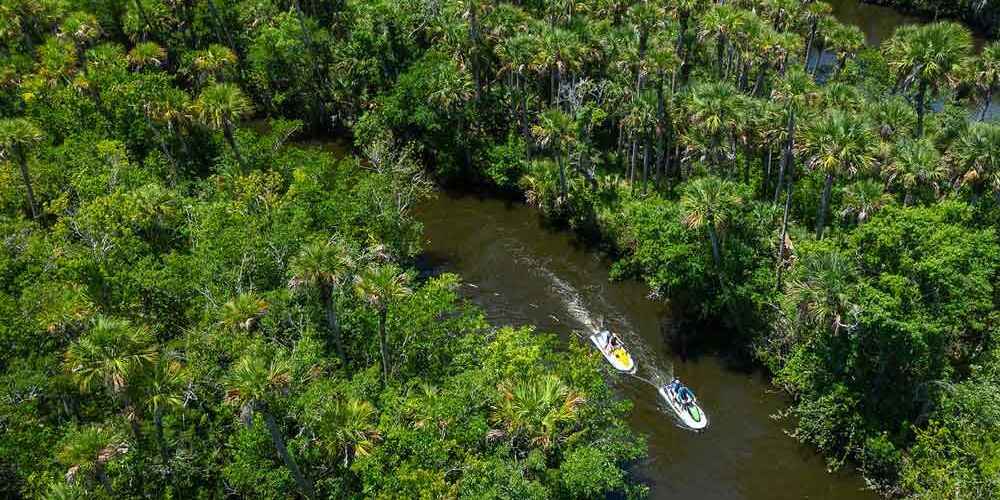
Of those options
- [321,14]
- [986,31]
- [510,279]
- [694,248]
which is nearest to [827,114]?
[694,248]

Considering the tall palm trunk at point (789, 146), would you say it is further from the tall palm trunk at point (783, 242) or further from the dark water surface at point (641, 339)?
the dark water surface at point (641, 339)

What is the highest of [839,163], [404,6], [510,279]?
[404,6]

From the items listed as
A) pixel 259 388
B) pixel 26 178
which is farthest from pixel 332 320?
pixel 26 178

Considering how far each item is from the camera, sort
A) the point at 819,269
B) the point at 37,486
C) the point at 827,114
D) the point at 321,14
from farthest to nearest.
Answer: the point at 321,14 < the point at 827,114 < the point at 819,269 < the point at 37,486

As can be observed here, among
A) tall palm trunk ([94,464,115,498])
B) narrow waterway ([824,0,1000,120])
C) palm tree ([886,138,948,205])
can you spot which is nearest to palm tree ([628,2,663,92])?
palm tree ([886,138,948,205])

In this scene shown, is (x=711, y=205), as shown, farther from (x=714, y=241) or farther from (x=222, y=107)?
(x=222, y=107)

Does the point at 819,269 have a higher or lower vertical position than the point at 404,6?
lower

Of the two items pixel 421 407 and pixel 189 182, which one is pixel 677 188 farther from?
pixel 189 182

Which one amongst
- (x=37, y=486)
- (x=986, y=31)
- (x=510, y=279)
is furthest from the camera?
(x=986, y=31)
